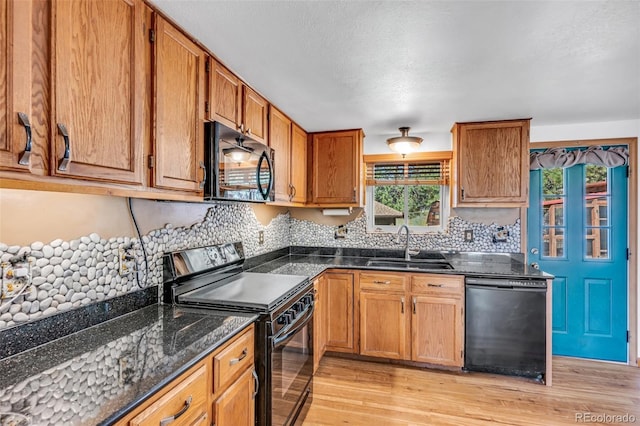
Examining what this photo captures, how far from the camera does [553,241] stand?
10.3 ft

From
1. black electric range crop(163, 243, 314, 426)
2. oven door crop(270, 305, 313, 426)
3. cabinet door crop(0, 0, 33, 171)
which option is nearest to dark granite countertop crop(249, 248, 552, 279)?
black electric range crop(163, 243, 314, 426)

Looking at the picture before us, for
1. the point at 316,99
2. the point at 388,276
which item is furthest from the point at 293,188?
the point at 388,276

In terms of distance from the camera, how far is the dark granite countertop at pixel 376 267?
2650mm

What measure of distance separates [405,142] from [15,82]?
8.88 ft

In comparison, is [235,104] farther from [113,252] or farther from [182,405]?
[182,405]

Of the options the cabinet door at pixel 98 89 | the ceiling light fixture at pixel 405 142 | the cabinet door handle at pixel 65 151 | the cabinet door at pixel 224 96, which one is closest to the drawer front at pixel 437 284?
the ceiling light fixture at pixel 405 142

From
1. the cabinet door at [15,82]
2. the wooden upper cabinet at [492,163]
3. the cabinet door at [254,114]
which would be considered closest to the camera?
the cabinet door at [15,82]

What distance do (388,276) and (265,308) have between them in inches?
61.4

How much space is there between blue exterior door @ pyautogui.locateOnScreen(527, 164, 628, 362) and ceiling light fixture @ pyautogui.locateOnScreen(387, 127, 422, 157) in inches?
48.9

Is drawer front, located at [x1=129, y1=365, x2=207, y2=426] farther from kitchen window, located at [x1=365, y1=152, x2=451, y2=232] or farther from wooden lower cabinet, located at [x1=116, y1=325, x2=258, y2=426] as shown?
kitchen window, located at [x1=365, y1=152, x2=451, y2=232]

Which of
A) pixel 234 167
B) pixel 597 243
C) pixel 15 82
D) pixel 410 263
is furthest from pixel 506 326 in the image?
pixel 15 82

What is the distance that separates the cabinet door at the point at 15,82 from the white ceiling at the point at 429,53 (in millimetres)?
616

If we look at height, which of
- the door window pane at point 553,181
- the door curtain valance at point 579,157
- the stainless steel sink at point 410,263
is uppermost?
the door curtain valance at point 579,157

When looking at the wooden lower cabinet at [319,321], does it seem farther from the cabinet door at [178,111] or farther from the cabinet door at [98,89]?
the cabinet door at [98,89]
